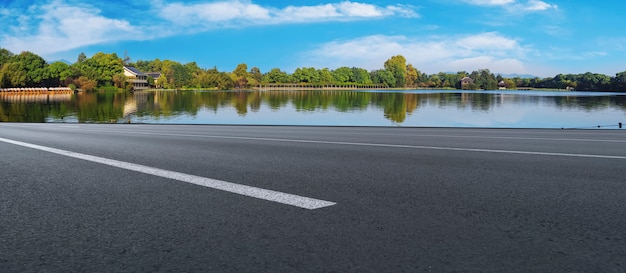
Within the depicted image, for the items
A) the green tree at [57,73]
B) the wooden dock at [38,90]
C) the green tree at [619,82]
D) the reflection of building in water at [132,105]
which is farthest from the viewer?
the green tree at [619,82]

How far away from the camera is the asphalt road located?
2.79 meters

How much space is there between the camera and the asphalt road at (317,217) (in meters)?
2.79

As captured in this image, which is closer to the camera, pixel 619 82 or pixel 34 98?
pixel 34 98

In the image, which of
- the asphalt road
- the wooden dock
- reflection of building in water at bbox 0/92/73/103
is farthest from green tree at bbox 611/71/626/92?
the asphalt road

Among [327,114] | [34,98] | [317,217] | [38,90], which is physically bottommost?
[327,114]

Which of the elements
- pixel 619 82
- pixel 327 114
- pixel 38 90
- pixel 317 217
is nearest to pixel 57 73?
pixel 38 90

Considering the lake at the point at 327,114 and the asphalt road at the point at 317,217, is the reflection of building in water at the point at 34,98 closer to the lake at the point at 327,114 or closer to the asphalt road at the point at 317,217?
the lake at the point at 327,114

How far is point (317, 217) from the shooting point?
3.73 m

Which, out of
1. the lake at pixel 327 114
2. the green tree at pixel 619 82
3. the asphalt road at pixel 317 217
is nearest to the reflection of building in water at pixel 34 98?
the lake at pixel 327 114

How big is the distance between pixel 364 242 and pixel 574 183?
3.36 metres

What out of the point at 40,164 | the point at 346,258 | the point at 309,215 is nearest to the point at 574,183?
the point at 309,215

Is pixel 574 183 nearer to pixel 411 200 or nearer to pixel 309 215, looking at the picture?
pixel 411 200

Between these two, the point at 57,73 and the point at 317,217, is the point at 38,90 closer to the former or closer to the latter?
the point at 57,73

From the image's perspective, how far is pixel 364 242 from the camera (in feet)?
10.2
